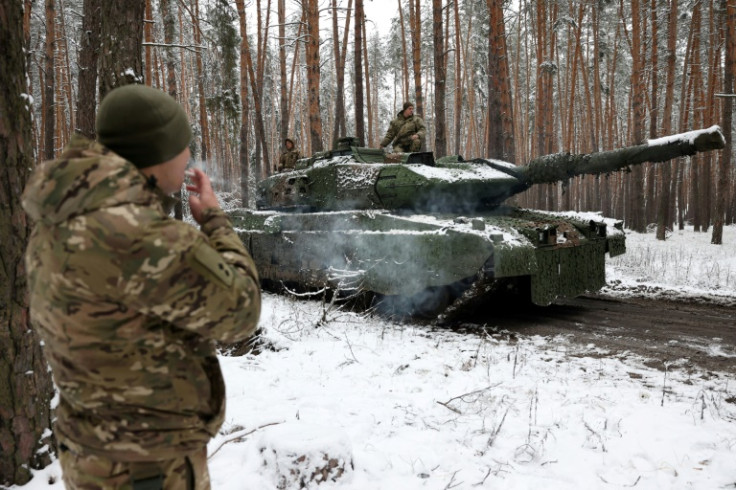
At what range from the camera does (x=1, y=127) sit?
2453 millimetres

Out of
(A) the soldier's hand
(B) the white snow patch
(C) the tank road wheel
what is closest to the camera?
(A) the soldier's hand

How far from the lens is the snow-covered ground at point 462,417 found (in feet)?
9.09

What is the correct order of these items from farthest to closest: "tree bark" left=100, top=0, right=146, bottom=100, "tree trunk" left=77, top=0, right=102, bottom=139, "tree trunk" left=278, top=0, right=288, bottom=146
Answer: "tree trunk" left=278, top=0, right=288, bottom=146 → "tree trunk" left=77, top=0, right=102, bottom=139 → "tree bark" left=100, top=0, right=146, bottom=100

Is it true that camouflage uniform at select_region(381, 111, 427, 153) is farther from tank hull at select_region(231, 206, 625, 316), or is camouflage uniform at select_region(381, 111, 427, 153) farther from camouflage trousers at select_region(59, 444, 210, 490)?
camouflage trousers at select_region(59, 444, 210, 490)

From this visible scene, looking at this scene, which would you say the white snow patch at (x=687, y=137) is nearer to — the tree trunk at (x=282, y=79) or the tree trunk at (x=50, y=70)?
the tree trunk at (x=282, y=79)

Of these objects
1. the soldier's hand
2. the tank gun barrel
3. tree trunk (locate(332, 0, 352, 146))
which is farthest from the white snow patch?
tree trunk (locate(332, 0, 352, 146))

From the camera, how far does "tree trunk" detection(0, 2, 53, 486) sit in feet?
8.07

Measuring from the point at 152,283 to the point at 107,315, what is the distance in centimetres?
14

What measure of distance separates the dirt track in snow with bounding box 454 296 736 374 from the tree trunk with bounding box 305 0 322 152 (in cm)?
669

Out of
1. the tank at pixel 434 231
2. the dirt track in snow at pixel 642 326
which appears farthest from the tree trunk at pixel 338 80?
the dirt track in snow at pixel 642 326

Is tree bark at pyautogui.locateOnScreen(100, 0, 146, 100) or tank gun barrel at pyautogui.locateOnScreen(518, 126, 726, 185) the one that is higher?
tree bark at pyautogui.locateOnScreen(100, 0, 146, 100)

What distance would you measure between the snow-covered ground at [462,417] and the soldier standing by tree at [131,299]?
1.46 metres

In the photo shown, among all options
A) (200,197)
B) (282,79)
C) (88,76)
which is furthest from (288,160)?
(200,197)

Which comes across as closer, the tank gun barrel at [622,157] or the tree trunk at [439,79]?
the tank gun barrel at [622,157]
